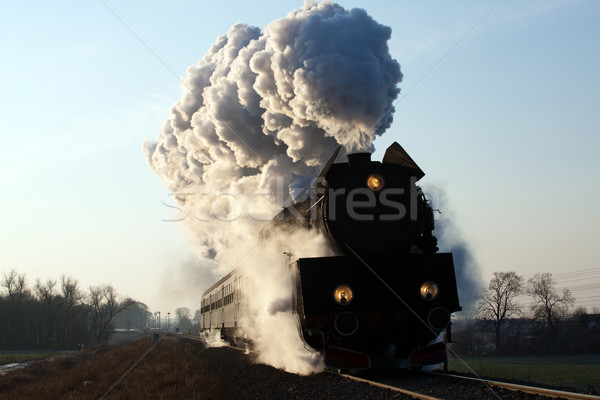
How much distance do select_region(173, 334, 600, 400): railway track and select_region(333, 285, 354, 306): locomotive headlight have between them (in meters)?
1.12

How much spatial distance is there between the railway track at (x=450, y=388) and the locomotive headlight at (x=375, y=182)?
9.16ft

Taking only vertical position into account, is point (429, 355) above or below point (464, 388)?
above

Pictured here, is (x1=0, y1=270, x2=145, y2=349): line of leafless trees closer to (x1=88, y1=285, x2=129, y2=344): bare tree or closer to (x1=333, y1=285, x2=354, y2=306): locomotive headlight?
(x1=88, y1=285, x2=129, y2=344): bare tree

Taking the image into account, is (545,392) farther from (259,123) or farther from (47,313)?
(47,313)

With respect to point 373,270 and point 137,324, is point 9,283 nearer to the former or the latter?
point 373,270

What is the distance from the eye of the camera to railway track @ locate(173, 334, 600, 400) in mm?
5926

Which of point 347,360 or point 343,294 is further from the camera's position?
point 343,294

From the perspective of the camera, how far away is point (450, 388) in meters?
6.90

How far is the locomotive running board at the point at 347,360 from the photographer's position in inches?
314

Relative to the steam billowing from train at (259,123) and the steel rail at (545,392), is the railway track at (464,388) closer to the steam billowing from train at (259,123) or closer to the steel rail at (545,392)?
the steel rail at (545,392)

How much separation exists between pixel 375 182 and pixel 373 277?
4.75ft

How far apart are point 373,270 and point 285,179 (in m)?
8.00

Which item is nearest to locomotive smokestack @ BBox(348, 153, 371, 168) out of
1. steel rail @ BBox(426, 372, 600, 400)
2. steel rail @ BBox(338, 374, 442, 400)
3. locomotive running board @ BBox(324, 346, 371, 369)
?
locomotive running board @ BBox(324, 346, 371, 369)

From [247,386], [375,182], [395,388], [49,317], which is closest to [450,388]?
[395,388]
